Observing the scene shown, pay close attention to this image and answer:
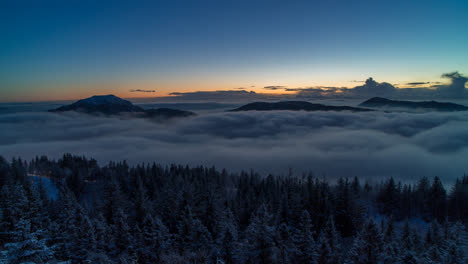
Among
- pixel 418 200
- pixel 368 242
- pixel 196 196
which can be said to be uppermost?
pixel 368 242

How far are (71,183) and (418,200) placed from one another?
12327 centimetres

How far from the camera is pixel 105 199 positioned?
44156 millimetres

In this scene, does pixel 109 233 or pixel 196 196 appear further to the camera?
pixel 196 196

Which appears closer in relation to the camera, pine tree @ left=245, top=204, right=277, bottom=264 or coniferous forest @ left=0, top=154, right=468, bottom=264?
coniferous forest @ left=0, top=154, right=468, bottom=264

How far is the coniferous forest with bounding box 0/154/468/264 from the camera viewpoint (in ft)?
69.6

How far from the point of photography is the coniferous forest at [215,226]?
2120 centimetres

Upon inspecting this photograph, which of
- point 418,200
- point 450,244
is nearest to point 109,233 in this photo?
point 450,244

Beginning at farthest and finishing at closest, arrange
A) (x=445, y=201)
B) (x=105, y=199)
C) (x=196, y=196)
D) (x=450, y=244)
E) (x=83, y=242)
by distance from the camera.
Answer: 1. (x=445, y=201)
2. (x=196, y=196)
3. (x=105, y=199)
4. (x=83, y=242)
5. (x=450, y=244)

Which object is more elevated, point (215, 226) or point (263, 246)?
point (263, 246)

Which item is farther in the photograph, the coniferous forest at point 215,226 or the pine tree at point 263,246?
the pine tree at point 263,246

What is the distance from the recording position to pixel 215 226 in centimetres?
4141

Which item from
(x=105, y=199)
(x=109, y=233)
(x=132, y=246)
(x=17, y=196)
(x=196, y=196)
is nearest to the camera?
(x=132, y=246)

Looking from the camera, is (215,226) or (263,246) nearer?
(263,246)

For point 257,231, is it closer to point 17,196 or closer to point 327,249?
point 327,249
